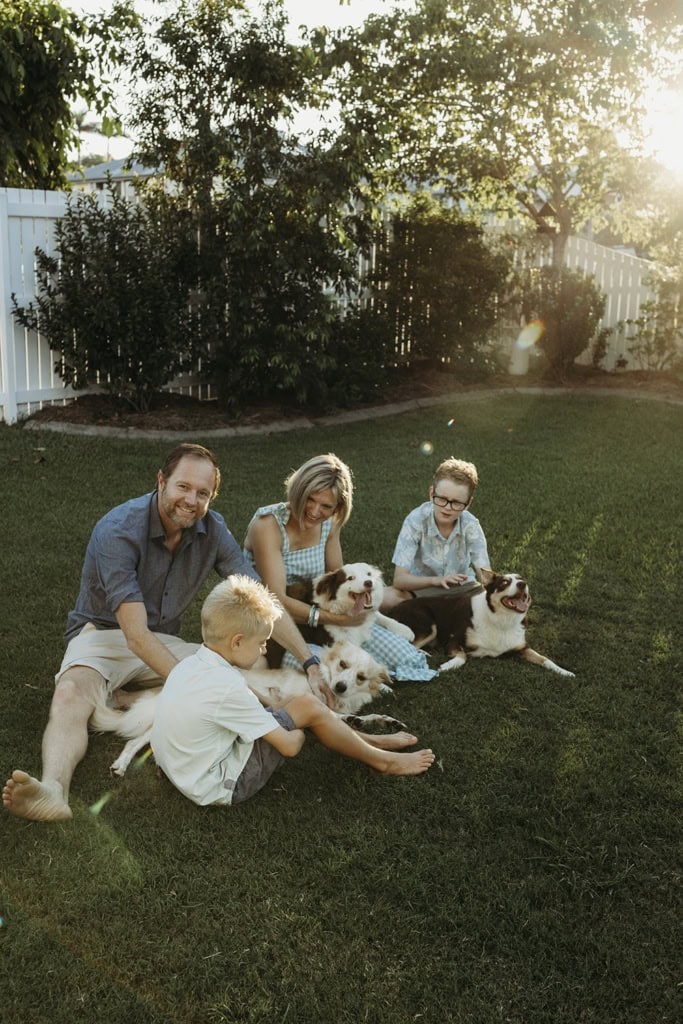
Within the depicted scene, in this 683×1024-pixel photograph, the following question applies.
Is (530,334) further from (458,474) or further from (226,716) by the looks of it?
(226,716)

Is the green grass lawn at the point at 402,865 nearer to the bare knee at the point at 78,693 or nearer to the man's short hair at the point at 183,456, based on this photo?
the bare knee at the point at 78,693

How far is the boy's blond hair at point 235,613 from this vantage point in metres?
3.33

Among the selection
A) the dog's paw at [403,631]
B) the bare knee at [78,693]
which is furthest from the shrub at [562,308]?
the bare knee at [78,693]

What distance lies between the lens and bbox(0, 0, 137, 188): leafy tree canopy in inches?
397

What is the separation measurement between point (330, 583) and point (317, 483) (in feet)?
1.71

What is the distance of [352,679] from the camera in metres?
4.38

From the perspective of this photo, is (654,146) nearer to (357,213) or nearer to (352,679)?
(357,213)

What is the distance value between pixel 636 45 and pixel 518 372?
4752mm

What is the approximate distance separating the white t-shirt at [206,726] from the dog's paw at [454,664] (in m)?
1.56

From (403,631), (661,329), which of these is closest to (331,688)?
(403,631)

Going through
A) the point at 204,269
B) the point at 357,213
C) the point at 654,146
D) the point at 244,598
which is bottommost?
the point at 244,598

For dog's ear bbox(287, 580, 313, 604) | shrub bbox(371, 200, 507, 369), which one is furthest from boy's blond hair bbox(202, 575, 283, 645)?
shrub bbox(371, 200, 507, 369)

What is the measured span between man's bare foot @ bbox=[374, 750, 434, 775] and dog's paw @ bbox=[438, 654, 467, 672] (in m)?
0.99

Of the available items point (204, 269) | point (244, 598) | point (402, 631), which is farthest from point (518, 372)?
point (244, 598)
